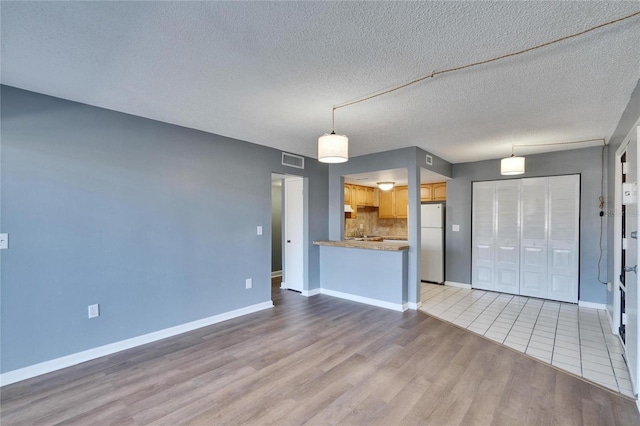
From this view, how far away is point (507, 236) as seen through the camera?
17.1 feet

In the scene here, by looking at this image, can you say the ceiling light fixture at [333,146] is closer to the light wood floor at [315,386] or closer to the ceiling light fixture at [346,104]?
the ceiling light fixture at [346,104]

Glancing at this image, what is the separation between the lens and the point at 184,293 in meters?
3.53

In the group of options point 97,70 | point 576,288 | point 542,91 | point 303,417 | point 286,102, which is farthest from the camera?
point 576,288

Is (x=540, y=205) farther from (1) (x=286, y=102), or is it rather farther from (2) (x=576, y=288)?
(1) (x=286, y=102)

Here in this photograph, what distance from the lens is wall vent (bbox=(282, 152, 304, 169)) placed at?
4.70 m

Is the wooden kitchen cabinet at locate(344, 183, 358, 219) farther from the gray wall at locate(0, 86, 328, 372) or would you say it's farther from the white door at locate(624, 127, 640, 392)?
the white door at locate(624, 127, 640, 392)

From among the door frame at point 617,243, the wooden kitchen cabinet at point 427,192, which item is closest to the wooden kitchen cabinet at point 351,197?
the wooden kitchen cabinet at point 427,192

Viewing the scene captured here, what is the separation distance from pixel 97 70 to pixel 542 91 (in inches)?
140

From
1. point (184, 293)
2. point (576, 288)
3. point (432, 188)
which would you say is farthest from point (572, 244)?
point (184, 293)

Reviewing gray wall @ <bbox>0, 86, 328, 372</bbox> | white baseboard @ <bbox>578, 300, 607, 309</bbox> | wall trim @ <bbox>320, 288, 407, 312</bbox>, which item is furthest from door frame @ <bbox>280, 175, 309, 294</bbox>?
white baseboard @ <bbox>578, 300, 607, 309</bbox>

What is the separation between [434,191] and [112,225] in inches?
230

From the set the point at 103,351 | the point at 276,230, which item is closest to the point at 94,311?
the point at 103,351

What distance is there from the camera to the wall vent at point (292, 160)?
4.70 metres

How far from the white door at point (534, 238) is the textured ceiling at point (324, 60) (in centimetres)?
175
